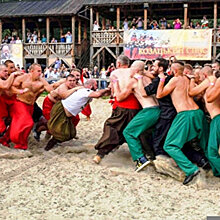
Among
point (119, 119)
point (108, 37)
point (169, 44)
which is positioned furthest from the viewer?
point (108, 37)

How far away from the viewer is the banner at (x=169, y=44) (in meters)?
17.9

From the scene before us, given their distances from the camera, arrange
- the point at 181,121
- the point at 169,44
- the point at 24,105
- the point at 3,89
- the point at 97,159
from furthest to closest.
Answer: the point at 169,44 < the point at 24,105 < the point at 3,89 < the point at 97,159 < the point at 181,121

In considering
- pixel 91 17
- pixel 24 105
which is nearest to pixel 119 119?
pixel 24 105

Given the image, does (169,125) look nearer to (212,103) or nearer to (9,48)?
(212,103)

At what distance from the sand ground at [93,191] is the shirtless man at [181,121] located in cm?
38

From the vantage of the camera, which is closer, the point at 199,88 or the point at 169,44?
the point at 199,88

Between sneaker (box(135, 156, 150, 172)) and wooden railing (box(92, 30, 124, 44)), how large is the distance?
15208 millimetres

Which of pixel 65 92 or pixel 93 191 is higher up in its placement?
pixel 65 92

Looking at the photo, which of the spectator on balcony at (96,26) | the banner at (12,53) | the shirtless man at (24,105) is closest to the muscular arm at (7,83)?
the shirtless man at (24,105)

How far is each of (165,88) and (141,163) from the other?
3.72ft

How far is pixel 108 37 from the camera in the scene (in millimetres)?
20062

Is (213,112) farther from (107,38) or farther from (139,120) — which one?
(107,38)

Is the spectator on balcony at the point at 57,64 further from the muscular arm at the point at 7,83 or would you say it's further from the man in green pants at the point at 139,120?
the man in green pants at the point at 139,120

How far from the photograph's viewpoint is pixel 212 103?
471 centimetres
